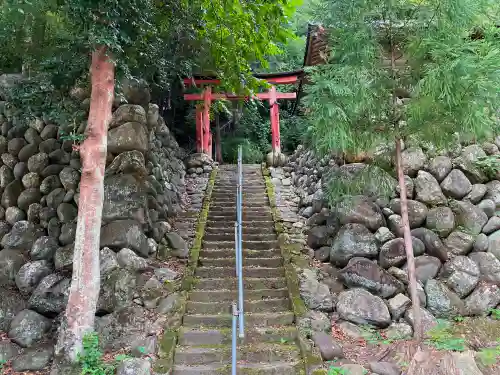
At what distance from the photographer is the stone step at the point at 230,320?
14.9ft

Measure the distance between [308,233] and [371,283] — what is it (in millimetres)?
1672

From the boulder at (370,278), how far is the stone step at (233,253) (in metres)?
1.14

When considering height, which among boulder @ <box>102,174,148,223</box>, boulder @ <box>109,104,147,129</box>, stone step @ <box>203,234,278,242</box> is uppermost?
boulder @ <box>109,104,147,129</box>

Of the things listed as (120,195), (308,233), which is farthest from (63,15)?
(308,233)

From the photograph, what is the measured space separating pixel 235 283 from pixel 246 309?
50 cm

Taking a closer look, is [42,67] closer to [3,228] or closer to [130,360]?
[3,228]

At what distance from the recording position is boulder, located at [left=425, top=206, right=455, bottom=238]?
5.56 meters

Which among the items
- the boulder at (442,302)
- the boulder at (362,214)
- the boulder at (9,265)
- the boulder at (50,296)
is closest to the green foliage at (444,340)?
the boulder at (442,302)

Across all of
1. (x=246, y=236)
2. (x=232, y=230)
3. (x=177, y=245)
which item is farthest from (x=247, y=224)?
(x=177, y=245)

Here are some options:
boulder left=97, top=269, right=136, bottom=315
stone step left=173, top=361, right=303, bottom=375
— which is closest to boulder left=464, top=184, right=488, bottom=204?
stone step left=173, top=361, right=303, bottom=375

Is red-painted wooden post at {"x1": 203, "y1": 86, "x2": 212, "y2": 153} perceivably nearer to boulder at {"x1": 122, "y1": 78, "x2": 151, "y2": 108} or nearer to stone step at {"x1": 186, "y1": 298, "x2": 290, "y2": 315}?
boulder at {"x1": 122, "y1": 78, "x2": 151, "y2": 108}

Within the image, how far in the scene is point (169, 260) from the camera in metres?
5.92

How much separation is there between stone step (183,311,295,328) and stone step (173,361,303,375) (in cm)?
61

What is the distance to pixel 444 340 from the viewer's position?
4.15m
